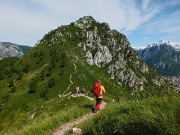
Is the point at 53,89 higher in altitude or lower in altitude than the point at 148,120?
lower

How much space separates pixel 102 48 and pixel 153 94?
18409cm

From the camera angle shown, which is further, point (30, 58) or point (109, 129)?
point (30, 58)

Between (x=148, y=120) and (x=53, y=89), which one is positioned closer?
(x=148, y=120)

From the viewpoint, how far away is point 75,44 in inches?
6545

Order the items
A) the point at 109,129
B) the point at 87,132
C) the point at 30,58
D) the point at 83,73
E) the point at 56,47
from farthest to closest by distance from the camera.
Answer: the point at 56,47 < the point at 30,58 < the point at 83,73 < the point at 87,132 < the point at 109,129

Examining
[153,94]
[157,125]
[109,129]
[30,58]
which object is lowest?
[109,129]

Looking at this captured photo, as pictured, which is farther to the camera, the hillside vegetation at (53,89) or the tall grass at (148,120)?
the hillside vegetation at (53,89)

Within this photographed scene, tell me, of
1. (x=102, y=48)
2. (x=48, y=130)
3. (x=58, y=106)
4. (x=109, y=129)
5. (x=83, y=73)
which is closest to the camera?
(x=109, y=129)

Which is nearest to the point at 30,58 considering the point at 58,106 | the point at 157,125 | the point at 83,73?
the point at 83,73

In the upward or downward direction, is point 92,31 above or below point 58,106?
above

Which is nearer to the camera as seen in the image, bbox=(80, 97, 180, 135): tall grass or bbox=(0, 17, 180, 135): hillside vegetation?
bbox=(80, 97, 180, 135): tall grass

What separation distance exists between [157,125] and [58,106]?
119 ft

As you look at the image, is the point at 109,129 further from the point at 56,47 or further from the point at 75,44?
the point at 75,44

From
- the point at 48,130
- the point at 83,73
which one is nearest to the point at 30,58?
the point at 83,73
